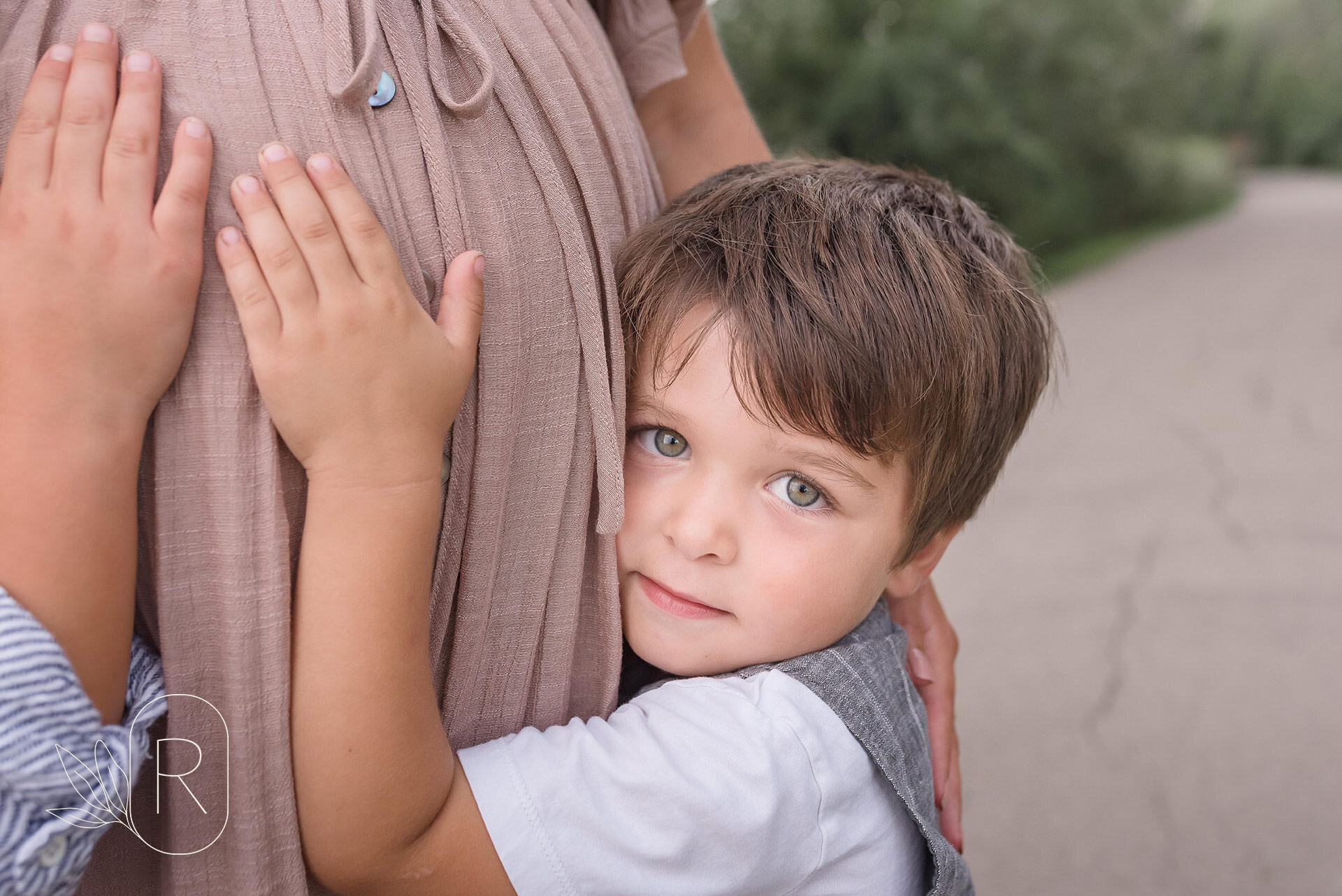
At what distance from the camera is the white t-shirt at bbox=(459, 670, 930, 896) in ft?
3.27

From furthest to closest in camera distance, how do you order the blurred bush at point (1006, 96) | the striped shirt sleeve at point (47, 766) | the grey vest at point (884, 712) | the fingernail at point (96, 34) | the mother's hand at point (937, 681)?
the blurred bush at point (1006, 96) < the mother's hand at point (937, 681) < the grey vest at point (884, 712) < the fingernail at point (96, 34) < the striped shirt sleeve at point (47, 766)

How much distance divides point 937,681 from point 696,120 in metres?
0.98

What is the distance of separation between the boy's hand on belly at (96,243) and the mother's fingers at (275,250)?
0.12 feet

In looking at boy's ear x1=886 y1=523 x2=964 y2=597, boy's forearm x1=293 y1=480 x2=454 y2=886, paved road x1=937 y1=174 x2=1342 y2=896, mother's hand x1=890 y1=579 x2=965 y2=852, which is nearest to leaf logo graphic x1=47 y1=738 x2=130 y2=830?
boy's forearm x1=293 y1=480 x2=454 y2=886

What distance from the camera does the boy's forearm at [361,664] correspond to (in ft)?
2.96

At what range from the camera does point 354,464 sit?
0.89m

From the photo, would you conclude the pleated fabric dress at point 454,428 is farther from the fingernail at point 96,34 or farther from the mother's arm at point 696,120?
the mother's arm at point 696,120

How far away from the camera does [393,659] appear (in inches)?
36.0

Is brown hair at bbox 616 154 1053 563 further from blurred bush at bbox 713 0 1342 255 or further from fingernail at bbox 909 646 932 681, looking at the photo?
blurred bush at bbox 713 0 1342 255

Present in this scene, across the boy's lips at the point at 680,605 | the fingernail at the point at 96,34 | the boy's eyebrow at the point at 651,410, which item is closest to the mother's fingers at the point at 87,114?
the fingernail at the point at 96,34

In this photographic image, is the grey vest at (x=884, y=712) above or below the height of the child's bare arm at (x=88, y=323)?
below

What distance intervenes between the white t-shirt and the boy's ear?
12.4 inches

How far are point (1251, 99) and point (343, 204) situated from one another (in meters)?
28.6

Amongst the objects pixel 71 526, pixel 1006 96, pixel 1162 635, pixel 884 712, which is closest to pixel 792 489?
pixel 884 712
